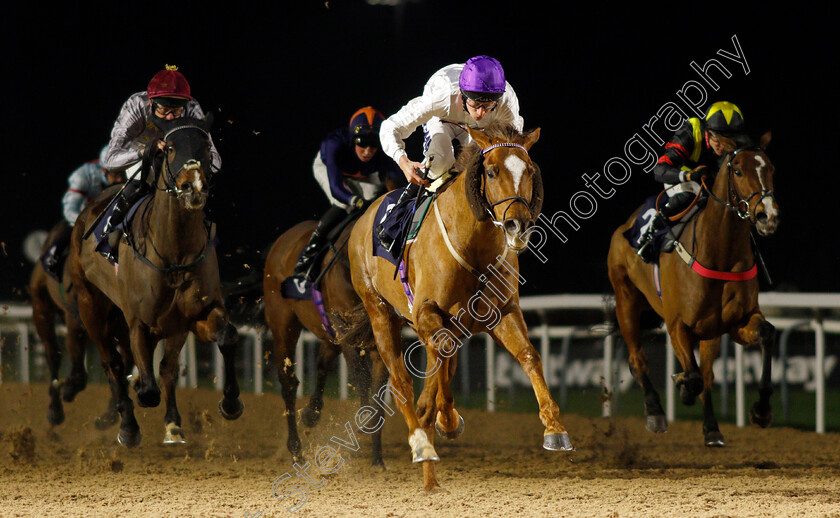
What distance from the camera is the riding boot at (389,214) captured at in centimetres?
471

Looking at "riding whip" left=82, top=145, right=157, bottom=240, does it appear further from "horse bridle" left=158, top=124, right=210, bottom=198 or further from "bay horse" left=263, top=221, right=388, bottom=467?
"bay horse" left=263, top=221, right=388, bottom=467

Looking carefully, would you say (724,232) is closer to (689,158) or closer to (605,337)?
(689,158)

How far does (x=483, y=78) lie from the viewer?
4289mm

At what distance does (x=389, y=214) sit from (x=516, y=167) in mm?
1224

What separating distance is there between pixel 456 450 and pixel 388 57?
6.29 m

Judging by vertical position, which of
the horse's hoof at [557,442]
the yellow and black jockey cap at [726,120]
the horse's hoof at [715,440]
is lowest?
the horse's hoof at [715,440]

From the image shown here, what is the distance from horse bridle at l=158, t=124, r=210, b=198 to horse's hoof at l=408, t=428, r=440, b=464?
1.80m

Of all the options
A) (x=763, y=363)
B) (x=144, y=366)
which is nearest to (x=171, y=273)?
(x=144, y=366)

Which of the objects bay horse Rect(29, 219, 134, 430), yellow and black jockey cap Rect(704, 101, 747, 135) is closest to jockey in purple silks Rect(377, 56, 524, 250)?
yellow and black jockey cap Rect(704, 101, 747, 135)

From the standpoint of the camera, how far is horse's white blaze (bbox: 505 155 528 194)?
371cm

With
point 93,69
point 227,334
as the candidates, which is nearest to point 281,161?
point 93,69

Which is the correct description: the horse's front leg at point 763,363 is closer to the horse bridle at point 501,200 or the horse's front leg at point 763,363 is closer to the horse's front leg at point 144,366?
the horse bridle at point 501,200

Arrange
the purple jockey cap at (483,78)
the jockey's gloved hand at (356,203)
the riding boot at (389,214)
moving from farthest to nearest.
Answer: the jockey's gloved hand at (356,203) < the riding boot at (389,214) < the purple jockey cap at (483,78)

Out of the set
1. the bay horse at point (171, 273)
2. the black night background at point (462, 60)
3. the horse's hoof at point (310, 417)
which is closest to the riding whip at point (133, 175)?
the bay horse at point (171, 273)
